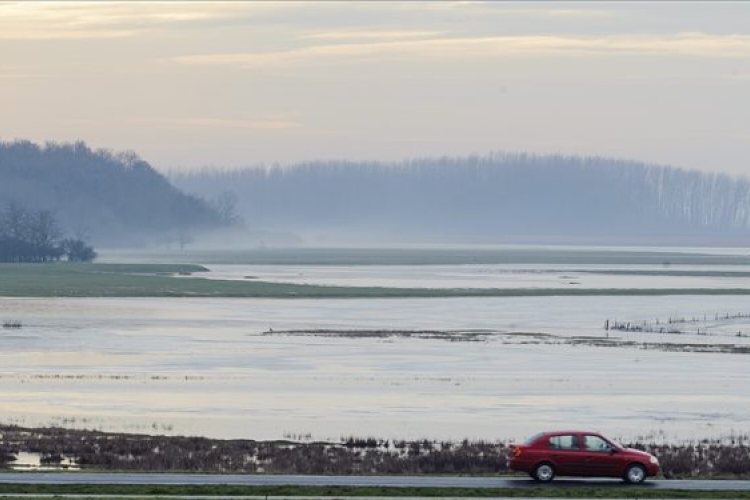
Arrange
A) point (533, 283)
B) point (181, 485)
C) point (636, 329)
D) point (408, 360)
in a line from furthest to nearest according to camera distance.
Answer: point (533, 283)
point (636, 329)
point (408, 360)
point (181, 485)

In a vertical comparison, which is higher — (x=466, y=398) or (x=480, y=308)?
(x=480, y=308)

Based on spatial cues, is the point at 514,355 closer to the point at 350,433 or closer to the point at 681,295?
the point at 350,433

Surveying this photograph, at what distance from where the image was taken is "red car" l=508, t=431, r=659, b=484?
3612 centimetres

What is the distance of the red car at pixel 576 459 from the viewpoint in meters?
36.1

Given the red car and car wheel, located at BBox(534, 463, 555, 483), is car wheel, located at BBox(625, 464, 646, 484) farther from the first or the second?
car wheel, located at BBox(534, 463, 555, 483)

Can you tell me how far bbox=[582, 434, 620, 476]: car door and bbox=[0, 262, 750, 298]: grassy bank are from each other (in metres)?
96.3

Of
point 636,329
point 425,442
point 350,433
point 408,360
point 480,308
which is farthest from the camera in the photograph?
point 480,308

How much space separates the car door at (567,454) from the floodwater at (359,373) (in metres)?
12.7

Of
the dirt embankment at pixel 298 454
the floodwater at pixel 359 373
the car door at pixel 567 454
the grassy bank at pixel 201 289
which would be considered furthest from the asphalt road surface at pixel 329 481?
the grassy bank at pixel 201 289

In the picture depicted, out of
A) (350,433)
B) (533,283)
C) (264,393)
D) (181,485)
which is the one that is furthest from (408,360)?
(533,283)

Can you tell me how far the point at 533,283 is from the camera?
159 m

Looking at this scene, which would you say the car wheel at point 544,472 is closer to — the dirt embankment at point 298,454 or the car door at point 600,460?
the car door at point 600,460

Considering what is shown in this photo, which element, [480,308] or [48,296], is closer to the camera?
[480,308]

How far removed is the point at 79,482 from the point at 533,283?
126 m
